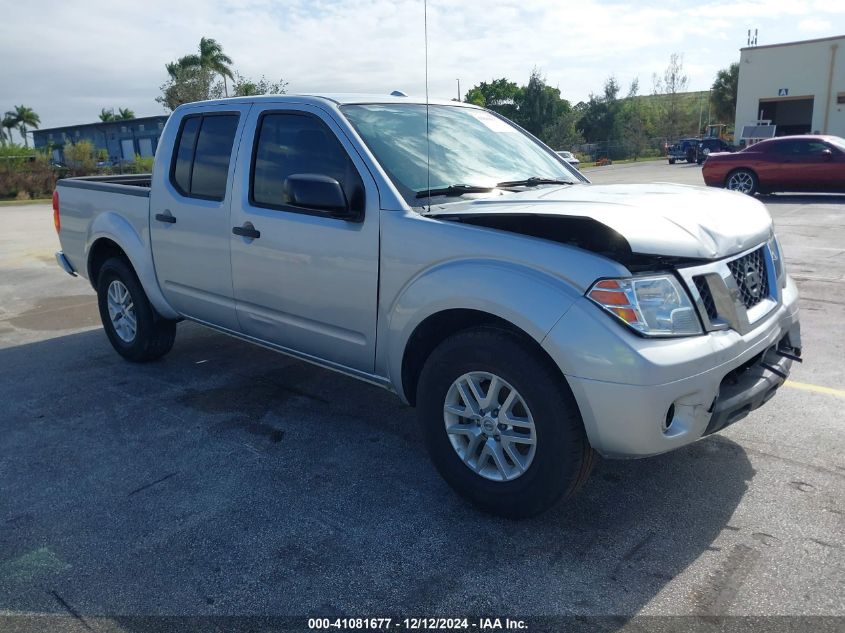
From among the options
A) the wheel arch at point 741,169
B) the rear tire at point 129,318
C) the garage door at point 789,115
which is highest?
the garage door at point 789,115

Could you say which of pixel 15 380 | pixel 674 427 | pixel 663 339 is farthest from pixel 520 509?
pixel 15 380

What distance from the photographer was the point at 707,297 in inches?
117

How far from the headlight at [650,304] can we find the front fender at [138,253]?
3521mm

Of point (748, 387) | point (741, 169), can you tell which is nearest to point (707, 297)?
point (748, 387)

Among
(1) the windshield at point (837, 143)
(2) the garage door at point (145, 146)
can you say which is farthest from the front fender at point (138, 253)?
(2) the garage door at point (145, 146)

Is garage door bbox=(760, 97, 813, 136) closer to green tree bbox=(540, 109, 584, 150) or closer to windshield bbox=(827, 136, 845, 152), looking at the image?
green tree bbox=(540, 109, 584, 150)

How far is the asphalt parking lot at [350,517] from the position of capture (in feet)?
8.88

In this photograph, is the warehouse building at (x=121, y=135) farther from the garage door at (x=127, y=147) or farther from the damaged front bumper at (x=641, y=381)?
the damaged front bumper at (x=641, y=381)

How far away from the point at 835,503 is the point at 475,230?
6.92ft

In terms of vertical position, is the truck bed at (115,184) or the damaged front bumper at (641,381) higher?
the truck bed at (115,184)

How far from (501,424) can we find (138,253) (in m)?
3.38

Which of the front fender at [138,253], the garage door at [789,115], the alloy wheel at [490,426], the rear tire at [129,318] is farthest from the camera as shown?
the garage door at [789,115]

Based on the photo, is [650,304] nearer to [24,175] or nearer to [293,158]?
[293,158]

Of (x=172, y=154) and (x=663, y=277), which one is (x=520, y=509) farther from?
(x=172, y=154)
